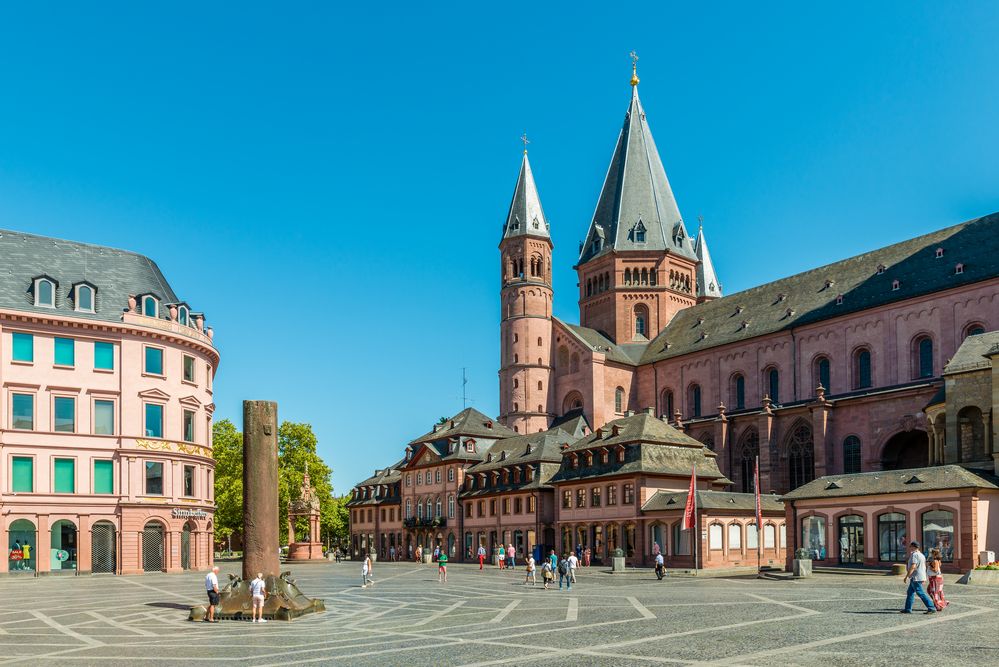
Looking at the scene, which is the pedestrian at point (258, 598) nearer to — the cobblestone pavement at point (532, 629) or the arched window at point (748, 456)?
the cobblestone pavement at point (532, 629)

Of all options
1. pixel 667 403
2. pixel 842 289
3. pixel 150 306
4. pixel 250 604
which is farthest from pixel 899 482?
pixel 667 403

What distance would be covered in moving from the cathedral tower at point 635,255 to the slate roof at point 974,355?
44.4 m

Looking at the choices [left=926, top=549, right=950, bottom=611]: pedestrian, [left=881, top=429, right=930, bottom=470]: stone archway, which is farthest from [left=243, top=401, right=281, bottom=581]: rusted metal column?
[left=881, top=429, right=930, bottom=470]: stone archway

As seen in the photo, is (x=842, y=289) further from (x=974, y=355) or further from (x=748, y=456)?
(x=974, y=355)

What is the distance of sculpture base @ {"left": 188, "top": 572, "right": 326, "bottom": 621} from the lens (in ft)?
95.7

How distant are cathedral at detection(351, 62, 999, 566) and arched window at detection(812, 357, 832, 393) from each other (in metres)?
0.11

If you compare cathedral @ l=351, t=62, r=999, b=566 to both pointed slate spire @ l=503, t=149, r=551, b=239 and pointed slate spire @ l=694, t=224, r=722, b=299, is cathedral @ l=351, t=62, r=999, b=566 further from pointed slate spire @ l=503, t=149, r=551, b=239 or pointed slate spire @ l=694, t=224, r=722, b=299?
pointed slate spire @ l=694, t=224, r=722, b=299

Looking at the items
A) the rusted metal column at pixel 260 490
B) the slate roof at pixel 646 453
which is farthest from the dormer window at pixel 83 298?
the slate roof at pixel 646 453

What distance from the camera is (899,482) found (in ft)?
161

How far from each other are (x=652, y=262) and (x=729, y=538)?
45434mm

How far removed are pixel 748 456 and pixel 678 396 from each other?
475 inches

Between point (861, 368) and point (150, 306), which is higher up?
point (150, 306)

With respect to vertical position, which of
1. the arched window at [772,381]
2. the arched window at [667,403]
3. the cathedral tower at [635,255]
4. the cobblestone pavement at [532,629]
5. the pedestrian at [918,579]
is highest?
the cathedral tower at [635,255]

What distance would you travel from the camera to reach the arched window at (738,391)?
8536 cm
